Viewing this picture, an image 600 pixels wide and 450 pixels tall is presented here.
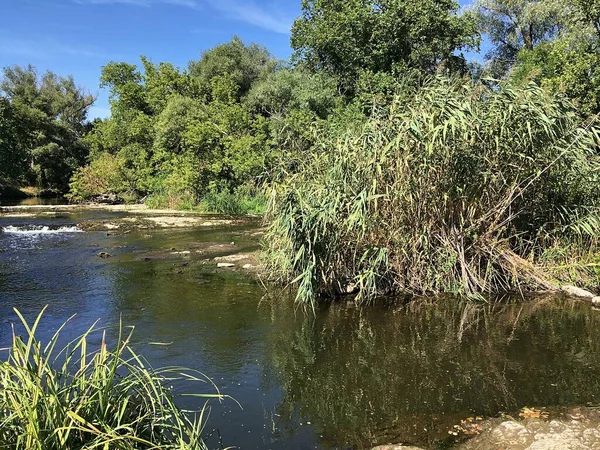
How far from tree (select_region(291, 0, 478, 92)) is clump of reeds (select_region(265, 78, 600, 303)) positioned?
67.7 feet

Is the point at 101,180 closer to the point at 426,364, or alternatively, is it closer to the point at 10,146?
the point at 10,146

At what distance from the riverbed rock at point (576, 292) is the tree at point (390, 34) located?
21.5 metres

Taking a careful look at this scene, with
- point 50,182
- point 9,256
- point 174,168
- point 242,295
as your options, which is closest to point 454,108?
point 242,295

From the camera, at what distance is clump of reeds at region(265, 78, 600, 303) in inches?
337

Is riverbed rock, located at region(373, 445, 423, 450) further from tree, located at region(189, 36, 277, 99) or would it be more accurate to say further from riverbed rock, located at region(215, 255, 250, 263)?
tree, located at region(189, 36, 277, 99)

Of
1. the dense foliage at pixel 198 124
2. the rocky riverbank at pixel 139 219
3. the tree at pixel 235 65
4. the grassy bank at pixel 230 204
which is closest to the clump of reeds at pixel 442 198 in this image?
the rocky riverbank at pixel 139 219

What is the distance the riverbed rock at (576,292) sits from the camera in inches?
353

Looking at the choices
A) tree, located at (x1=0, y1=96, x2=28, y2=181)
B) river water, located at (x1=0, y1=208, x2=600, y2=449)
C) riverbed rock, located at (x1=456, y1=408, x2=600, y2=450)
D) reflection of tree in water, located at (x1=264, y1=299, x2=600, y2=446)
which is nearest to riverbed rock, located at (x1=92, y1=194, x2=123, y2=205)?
tree, located at (x1=0, y1=96, x2=28, y2=181)

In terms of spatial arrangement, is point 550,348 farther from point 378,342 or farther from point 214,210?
point 214,210

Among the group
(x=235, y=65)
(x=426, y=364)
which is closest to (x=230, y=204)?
(x=235, y=65)

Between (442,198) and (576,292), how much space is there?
3.05 m

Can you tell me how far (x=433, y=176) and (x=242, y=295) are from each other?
4.25 m

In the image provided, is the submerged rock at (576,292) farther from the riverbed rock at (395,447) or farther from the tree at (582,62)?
the tree at (582,62)

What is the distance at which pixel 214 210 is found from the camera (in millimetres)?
26359
